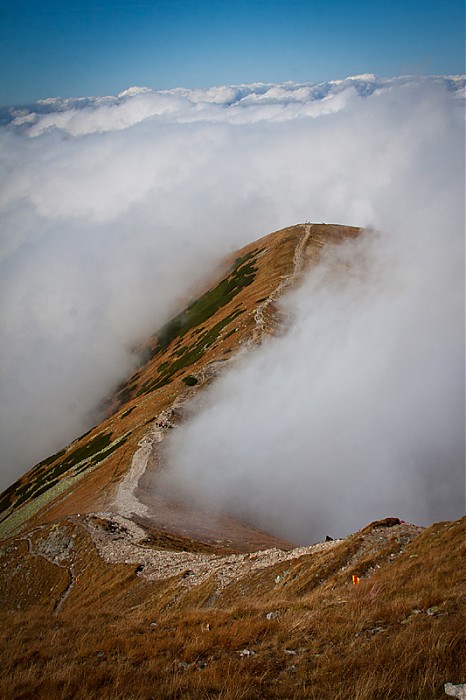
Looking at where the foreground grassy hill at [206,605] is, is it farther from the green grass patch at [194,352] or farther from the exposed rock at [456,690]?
the green grass patch at [194,352]

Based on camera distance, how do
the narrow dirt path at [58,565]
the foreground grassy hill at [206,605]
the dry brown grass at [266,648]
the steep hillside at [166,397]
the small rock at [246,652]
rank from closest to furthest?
the dry brown grass at [266,648] < the foreground grassy hill at [206,605] < the small rock at [246,652] < the narrow dirt path at [58,565] < the steep hillside at [166,397]

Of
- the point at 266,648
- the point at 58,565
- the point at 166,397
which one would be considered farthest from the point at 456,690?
the point at 166,397

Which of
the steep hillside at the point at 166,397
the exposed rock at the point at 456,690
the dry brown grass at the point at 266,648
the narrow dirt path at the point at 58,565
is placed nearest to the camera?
the exposed rock at the point at 456,690

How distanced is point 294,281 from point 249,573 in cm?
8719

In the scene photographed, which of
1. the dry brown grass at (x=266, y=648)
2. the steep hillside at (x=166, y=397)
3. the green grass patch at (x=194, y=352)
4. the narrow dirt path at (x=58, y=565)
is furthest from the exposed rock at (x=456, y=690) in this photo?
the green grass patch at (x=194, y=352)

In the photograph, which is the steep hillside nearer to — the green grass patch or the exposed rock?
the green grass patch

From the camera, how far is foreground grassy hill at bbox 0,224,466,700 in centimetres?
867

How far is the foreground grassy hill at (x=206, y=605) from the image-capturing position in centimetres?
867

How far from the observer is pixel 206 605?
24484 mm

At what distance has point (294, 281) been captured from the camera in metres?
108

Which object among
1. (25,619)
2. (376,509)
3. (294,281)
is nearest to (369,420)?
(376,509)

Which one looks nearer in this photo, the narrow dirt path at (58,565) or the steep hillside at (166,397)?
the narrow dirt path at (58,565)

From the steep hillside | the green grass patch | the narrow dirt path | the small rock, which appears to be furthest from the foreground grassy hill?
the green grass patch

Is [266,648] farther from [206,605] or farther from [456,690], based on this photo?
[206,605]
